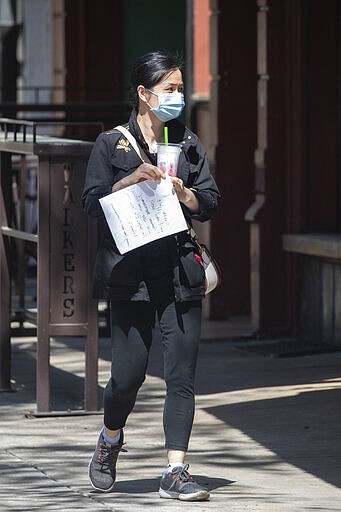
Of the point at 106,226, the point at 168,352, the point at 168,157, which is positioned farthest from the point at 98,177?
the point at 168,352

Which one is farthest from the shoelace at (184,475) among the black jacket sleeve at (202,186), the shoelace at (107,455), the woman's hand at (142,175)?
the woman's hand at (142,175)

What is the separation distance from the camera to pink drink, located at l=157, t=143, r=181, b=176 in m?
6.85

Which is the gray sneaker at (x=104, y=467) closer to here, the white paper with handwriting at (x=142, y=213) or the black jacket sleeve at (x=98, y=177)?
the white paper with handwriting at (x=142, y=213)

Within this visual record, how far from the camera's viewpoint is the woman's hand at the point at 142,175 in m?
6.88

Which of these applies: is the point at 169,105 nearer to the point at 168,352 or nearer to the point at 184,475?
the point at 168,352

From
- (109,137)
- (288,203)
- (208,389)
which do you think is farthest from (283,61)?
(109,137)

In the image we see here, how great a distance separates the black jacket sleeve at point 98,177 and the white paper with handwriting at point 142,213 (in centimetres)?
5

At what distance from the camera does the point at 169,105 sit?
23.0ft

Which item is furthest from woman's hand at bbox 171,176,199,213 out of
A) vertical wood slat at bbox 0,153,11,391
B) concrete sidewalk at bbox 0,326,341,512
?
vertical wood slat at bbox 0,153,11,391

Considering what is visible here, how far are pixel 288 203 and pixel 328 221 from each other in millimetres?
359

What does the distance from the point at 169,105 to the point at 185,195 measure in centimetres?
40

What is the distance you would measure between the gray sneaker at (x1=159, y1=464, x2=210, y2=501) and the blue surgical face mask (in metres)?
1.54

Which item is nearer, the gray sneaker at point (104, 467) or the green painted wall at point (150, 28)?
the gray sneaker at point (104, 467)

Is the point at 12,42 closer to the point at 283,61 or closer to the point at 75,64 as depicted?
the point at 75,64
